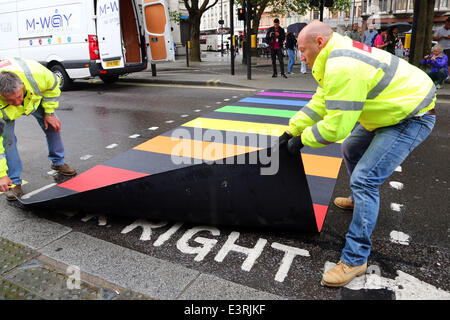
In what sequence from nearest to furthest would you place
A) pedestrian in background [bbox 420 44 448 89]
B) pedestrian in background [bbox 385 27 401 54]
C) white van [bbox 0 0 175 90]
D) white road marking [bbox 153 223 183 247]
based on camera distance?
white road marking [bbox 153 223 183 247] < pedestrian in background [bbox 420 44 448 89] < white van [bbox 0 0 175 90] < pedestrian in background [bbox 385 27 401 54]

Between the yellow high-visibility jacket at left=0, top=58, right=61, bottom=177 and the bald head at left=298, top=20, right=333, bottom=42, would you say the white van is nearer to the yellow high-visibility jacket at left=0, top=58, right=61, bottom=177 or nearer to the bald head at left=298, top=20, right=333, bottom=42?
the yellow high-visibility jacket at left=0, top=58, right=61, bottom=177

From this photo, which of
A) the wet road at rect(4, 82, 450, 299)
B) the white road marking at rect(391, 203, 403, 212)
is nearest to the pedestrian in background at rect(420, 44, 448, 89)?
the wet road at rect(4, 82, 450, 299)

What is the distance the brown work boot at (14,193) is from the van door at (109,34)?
7.22 m

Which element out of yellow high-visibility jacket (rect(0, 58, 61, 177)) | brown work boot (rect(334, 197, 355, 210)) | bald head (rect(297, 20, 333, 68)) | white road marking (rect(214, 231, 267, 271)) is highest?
bald head (rect(297, 20, 333, 68))

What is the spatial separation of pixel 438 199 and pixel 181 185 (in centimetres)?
251

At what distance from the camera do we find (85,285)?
2.29m

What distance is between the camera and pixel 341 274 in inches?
90.4

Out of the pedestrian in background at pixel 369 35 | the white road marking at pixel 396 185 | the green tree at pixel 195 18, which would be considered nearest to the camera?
the white road marking at pixel 396 185

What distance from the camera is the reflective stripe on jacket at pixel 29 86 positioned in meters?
3.36

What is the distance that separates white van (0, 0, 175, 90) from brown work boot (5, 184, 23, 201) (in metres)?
7.24

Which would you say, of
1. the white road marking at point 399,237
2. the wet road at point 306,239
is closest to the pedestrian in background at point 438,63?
the wet road at point 306,239

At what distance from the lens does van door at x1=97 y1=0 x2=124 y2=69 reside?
9.73 metres

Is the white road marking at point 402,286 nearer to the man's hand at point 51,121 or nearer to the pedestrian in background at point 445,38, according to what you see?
the man's hand at point 51,121

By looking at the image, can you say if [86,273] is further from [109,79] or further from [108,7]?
[109,79]
